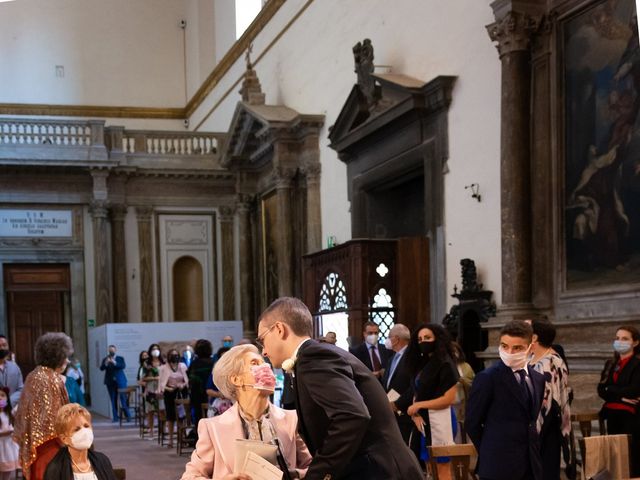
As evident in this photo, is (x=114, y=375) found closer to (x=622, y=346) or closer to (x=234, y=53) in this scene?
(x=234, y=53)

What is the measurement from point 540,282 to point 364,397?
719 centimetres

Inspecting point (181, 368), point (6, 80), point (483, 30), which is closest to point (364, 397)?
point (483, 30)

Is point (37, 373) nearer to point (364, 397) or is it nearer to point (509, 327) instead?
point (509, 327)

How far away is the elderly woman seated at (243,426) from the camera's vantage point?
3.48m

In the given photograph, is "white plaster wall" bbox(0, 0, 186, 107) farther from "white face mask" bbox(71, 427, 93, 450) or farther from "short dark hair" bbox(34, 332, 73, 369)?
"white face mask" bbox(71, 427, 93, 450)

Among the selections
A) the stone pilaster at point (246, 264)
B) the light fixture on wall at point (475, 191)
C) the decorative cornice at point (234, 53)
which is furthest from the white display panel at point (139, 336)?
the light fixture on wall at point (475, 191)

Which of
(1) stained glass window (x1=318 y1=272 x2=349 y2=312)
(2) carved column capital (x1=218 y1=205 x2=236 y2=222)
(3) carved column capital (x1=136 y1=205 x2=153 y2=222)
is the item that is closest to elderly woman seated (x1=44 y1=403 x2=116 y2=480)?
(1) stained glass window (x1=318 y1=272 x2=349 y2=312)

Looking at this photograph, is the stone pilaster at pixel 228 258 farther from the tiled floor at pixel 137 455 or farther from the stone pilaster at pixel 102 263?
the tiled floor at pixel 137 455

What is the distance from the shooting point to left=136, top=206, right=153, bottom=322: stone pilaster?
23.0 metres

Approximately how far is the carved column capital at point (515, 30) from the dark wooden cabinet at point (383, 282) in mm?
3656

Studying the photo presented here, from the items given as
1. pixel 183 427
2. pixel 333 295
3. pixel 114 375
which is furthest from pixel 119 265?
pixel 183 427

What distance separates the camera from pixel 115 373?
18.7 metres

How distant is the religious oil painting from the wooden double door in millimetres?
16644

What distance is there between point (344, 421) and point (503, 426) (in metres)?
2.14
